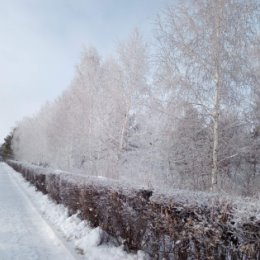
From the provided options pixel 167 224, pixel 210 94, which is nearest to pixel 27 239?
pixel 167 224

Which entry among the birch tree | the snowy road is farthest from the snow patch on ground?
the birch tree

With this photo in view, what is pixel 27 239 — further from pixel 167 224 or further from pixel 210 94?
pixel 210 94

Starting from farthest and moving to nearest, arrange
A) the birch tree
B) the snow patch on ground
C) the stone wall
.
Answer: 1. the birch tree
2. the snow patch on ground
3. the stone wall

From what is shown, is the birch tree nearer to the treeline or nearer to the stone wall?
the treeline

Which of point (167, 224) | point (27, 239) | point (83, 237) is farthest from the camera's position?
point (27, 239)

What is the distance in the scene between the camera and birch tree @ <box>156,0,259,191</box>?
343 inches

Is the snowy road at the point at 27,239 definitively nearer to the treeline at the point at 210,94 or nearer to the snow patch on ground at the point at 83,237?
the snow patch on ground at the point at 83,237

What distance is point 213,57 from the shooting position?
8758 mm

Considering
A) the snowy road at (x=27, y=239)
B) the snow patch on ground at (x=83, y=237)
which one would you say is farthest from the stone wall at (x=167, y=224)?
the snowy road at (x=27, y=239)

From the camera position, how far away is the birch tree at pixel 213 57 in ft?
28.6

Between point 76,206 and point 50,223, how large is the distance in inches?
30.7

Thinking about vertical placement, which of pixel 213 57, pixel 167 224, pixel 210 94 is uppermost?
pixel 213 57

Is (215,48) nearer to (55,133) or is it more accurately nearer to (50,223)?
(50,223)

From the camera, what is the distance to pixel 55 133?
29.0 metres
